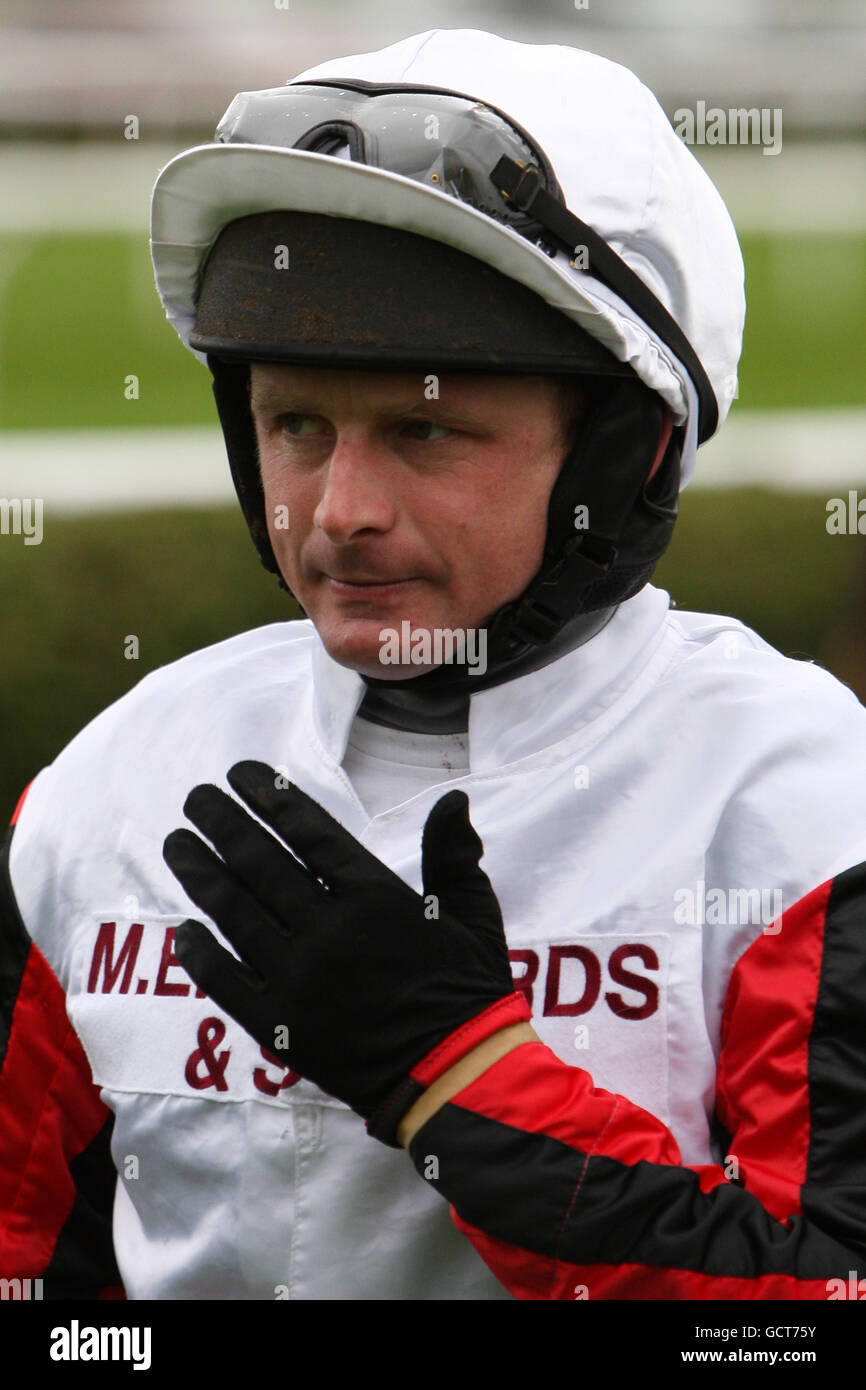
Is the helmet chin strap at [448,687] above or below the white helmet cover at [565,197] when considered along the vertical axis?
below

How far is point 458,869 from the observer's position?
5.55 ft

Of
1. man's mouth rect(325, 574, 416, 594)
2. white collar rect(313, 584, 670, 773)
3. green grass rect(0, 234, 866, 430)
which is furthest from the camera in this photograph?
green grass rect(0, 234, 866, 430)

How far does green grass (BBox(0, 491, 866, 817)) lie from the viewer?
15.0 ft

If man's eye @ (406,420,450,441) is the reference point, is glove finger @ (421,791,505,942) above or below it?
Result: below

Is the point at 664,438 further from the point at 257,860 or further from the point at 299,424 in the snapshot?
the point at 257,860

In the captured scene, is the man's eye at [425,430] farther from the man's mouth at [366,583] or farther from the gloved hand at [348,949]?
the gloved hand at [348,949]

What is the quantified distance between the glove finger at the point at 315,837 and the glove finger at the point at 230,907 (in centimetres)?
7

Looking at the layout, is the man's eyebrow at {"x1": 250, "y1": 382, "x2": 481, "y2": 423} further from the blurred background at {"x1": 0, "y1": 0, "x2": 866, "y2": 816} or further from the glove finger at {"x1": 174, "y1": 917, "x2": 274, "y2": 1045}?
the blurred background at {"x1": 0, "y1": 0, "x2": 866, "y2": 816}

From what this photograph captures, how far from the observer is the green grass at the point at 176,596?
4.58 m

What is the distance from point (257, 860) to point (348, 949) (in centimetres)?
13

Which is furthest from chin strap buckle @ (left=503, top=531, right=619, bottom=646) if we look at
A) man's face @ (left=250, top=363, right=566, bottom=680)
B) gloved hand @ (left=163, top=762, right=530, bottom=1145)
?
gloved hand @ (left=163, top=762, right=530, bottom=1145)

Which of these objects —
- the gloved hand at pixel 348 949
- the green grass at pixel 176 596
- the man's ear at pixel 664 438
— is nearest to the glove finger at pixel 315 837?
the gloved hand at pixel 348 949

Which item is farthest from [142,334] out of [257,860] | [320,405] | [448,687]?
[257,860]

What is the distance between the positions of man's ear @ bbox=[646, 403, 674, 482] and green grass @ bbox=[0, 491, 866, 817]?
253 cm
